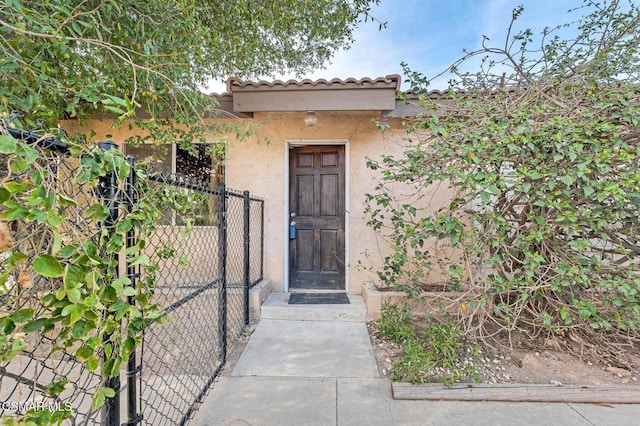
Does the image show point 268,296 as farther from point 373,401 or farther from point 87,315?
point 87,315

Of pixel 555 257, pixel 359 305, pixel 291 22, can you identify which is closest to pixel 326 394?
pixel 359 305

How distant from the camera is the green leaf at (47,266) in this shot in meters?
0.71

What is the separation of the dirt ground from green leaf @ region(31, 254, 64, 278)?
259cm

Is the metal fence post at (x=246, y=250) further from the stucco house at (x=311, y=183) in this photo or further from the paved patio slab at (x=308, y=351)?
the stucco house at (x=311, y=183)

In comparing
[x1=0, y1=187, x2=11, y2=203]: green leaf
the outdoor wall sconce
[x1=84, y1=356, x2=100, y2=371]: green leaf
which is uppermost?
the outdoor wall sconce

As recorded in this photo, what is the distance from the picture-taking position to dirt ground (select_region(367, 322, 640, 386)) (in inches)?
97.1

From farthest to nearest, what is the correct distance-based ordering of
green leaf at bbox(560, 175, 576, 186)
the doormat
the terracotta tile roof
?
the doormat
the terracotta tile roof
green leaf at bbox(560, 175, 576, 186)

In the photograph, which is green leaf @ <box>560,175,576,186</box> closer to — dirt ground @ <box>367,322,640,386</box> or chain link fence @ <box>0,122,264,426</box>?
dirt ground @ <box>367,322,640,386</box>

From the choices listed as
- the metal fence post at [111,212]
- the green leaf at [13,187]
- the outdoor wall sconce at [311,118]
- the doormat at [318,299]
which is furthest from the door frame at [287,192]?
the green leaf at [13,187]

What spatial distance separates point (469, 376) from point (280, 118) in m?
3.92

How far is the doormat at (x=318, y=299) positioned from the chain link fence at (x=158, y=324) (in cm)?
66

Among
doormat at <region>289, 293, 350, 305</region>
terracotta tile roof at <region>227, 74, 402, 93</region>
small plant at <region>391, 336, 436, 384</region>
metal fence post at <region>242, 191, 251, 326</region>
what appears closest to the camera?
small plant at <region>391, 336, 436, 384</region>

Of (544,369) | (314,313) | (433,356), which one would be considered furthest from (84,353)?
(544,369)

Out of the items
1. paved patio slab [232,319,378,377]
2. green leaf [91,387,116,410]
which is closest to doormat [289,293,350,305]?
paved patio slab [232,319,378,377]
